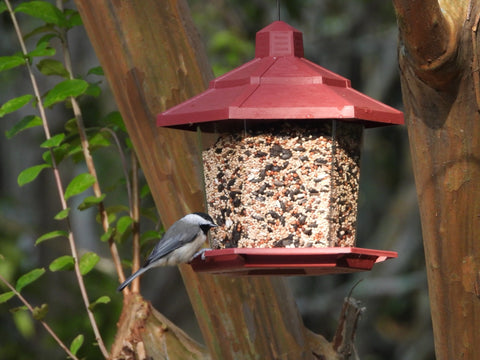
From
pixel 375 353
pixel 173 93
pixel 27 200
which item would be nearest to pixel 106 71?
pixel 173 93

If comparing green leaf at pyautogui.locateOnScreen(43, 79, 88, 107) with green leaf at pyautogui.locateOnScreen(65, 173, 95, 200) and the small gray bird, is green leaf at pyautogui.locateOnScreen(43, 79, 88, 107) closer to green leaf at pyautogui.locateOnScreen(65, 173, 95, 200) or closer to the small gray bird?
green leaf at pyautogui.locateOnScreen(65, 173, 95, 200)

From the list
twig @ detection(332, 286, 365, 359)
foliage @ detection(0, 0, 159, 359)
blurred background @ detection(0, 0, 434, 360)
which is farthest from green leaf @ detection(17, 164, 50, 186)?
blurred background @ detection(0, 0, 434, 360)

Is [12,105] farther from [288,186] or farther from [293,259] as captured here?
[293,259]

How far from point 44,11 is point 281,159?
5.73ft

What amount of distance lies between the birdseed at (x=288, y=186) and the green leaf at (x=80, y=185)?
1.18 m

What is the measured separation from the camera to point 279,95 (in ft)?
9.64

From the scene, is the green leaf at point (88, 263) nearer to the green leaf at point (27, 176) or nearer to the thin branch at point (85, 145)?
the thin branch at point (85, 145)

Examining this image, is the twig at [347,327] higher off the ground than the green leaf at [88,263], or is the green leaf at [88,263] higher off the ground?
the green leaf at [88,263]

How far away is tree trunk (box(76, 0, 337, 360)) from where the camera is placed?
147 inches

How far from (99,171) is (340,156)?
7.70m

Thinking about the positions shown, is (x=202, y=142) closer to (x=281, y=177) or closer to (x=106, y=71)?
(x=281, y=177)

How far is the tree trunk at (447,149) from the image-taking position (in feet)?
9.00

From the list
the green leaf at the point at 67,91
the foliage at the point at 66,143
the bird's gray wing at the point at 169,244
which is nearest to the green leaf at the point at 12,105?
the foliage at the point at 66,143

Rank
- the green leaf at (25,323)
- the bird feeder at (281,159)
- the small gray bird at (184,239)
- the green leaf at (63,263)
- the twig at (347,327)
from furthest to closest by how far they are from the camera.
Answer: the green leaf at (25,323) → the green leaf at (63,263) → the twig at (347,327) → the small gray bird at (184,239) → the bird feeder at (281,159)
